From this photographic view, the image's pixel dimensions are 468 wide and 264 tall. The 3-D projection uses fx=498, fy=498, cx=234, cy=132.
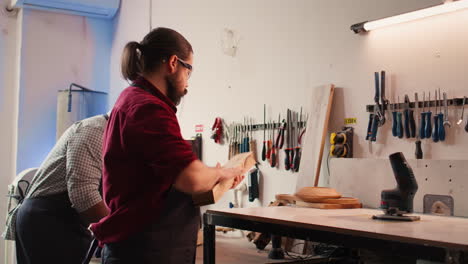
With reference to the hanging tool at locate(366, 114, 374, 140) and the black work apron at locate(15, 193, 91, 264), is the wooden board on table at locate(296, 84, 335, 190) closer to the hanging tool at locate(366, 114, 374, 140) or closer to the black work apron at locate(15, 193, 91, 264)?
the hanging tool at locate(366, 114, 374, 140)

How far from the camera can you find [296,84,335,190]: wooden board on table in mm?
2514

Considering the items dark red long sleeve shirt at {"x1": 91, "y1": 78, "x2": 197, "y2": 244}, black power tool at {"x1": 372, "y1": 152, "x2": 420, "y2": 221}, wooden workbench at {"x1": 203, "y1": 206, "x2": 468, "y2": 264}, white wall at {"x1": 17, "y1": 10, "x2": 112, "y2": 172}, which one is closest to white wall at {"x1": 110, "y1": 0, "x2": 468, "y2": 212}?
black power tool at {"x1": 372, "y1": 152, "x2": 420, "y2": 221}

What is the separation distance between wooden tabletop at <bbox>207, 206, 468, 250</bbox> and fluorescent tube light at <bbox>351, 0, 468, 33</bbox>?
869 mm

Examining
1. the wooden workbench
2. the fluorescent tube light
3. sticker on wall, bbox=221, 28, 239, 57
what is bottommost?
the wooden workbench

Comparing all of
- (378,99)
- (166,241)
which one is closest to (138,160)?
(166,241)

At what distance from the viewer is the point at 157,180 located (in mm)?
1330

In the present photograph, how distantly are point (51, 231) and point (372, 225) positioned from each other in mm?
1294

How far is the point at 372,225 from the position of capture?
1505mm

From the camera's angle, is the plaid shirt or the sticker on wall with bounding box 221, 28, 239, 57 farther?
the sticker on wall with bounding box 221, 28, 239, 57

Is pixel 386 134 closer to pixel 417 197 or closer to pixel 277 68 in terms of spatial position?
pixel 417 197

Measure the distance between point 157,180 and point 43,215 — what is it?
3.12ft

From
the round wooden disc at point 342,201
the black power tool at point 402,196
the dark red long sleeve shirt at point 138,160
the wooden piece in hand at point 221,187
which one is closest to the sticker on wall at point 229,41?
the round wooden disc at point 342,201

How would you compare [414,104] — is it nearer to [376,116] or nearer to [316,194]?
[376,116]

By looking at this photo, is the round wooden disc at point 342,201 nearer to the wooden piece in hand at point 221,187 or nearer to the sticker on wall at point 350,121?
the sticker on wall at point 350,121
